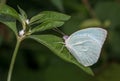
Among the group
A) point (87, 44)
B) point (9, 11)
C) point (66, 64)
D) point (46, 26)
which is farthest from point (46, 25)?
point (66, 64)

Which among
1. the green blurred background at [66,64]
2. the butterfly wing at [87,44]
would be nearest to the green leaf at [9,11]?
the butterfly wing at [87,44]

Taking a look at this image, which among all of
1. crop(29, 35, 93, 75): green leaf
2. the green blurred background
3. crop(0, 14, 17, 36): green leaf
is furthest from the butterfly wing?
the green blurred background

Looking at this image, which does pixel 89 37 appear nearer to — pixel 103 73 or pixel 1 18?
pixel 1 18

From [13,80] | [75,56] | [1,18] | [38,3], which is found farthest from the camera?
[13,80]

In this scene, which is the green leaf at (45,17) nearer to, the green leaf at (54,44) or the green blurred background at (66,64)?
the green leaf at (54,44)

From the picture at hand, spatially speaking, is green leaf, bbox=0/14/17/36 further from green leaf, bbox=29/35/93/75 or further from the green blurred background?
the green blurred background

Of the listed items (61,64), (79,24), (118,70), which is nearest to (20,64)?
(61,64)

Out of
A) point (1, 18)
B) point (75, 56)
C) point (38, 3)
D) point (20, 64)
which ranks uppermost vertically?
point (38, 3)

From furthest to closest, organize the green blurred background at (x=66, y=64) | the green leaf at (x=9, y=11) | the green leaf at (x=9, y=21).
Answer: the green blurred background at (x=66, y=64)
the green leaf at (x=9, y=21)
the green leaf at (x=9, y=11)

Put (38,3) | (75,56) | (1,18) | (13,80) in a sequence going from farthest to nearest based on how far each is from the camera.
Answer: (13,80) < (38,3) < (75,56) < (1,18)

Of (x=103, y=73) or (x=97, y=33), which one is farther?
(x=103, y=73)
